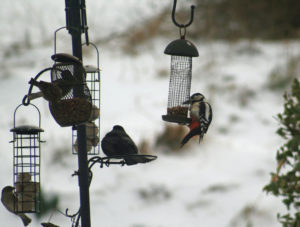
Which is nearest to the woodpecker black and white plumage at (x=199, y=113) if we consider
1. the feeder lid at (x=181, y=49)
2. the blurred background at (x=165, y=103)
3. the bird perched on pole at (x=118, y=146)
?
the feeder lid at (x=181, y=49)

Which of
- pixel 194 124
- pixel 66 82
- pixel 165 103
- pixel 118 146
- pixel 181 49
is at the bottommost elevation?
pixel 118 146

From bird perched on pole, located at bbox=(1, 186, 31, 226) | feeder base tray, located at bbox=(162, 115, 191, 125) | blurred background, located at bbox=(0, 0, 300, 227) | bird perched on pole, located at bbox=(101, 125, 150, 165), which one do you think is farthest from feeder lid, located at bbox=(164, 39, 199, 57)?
blurred background, located at bbox=(0, 0, 300, 227)

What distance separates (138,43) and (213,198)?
16.4ft

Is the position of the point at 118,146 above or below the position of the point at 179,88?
below

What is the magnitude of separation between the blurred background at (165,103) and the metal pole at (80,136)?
2685 millimetres

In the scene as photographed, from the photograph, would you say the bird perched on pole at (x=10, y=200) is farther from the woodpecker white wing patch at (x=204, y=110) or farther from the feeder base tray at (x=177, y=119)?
the woodpecker white wing patch at (x=204, y=110)

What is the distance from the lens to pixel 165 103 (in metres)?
9.43

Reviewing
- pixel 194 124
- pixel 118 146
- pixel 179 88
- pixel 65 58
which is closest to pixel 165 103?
pixel 179 88

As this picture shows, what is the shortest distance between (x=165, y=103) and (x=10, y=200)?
595 cm

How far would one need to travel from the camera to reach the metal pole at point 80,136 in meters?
3.33

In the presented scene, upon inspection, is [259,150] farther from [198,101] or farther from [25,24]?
[25,24]

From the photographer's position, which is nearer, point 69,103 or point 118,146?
point 69,103

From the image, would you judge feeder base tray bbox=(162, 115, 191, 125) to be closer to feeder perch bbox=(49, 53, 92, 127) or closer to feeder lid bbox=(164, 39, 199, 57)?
feeder lid bbox=(164, 39, 199, 57)

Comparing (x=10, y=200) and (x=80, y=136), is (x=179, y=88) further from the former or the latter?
(x=10, y=200)
